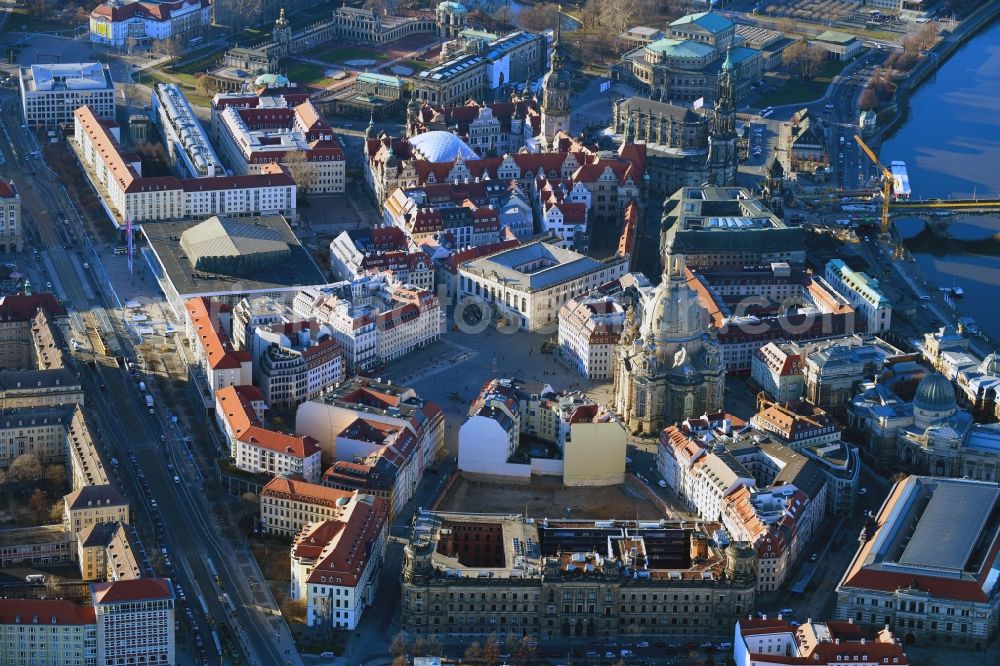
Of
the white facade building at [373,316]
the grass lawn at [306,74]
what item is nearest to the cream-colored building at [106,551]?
the white facade building at [373,316]

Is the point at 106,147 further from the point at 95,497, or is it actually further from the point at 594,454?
the point at 594,454

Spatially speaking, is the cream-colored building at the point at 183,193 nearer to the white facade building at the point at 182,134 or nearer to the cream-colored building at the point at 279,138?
the cream-colored building at the point at 279,138

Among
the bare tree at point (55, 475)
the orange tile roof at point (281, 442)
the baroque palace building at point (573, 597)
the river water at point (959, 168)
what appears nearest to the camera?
the baroque palace building at point (573, 597)

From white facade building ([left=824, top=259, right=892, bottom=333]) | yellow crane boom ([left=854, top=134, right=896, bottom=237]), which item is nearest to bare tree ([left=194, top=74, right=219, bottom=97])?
yellow crane boom ([left=854, top=134, right=896, bottom=237])

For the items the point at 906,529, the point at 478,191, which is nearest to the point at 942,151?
the point at 478,191

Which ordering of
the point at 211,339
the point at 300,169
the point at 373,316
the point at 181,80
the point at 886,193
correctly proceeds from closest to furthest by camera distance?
the point at 211,339 < the point at 373,316 < the point at 886,193 < the point at 300,169 < the point at 181,80

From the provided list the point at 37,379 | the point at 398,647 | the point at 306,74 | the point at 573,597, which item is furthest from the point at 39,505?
the point at 306,74
